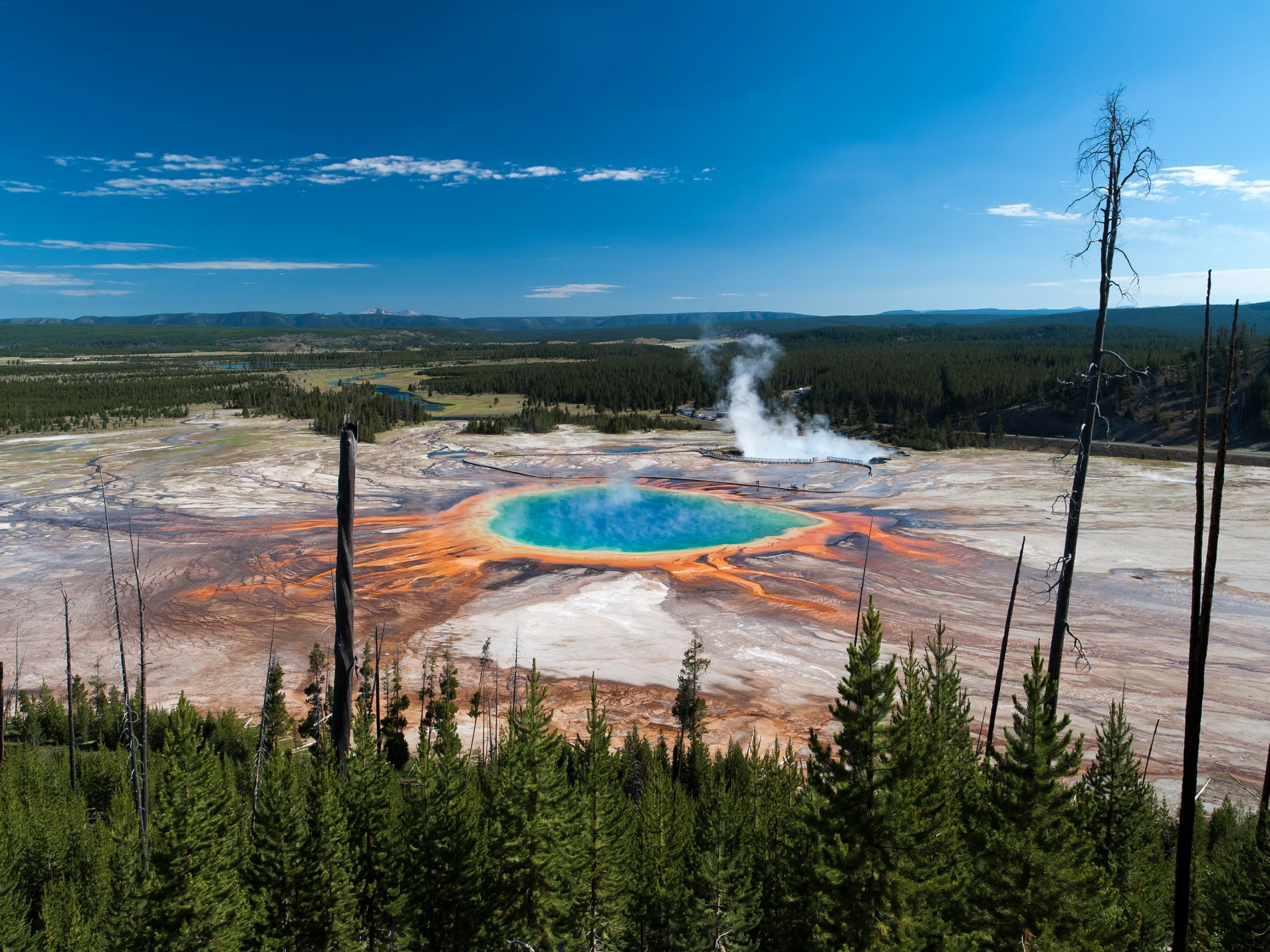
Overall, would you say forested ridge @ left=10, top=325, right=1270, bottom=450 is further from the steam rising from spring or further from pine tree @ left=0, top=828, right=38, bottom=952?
pine tree @ left=0, top=828, right=38, bottom=952

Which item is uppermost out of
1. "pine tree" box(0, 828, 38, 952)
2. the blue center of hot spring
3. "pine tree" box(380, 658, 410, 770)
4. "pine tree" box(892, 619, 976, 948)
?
"pine tree" box(892, 619, 976, 948)

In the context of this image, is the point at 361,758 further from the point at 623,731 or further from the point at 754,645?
the point at 754,645

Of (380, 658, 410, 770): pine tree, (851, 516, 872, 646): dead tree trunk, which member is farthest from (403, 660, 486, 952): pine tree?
(851, 516, 872, 646): dead tree trunk

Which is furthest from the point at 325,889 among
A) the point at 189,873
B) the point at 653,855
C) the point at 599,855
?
the point at 653,855

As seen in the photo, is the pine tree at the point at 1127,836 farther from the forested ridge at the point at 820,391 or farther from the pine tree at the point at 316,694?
the forested ridge at the point at 820,391

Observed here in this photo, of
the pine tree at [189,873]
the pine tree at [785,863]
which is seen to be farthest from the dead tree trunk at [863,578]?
the pine tree at [189,873]

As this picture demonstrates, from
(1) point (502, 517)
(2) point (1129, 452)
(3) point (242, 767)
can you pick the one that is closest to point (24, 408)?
(1) point (502, 517)

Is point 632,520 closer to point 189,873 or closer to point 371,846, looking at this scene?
point 371,846
